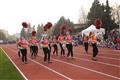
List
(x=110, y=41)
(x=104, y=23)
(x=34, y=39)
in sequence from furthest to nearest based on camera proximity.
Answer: (x=104, y=23)
(x=110, y=41)
(x=34, y=39)

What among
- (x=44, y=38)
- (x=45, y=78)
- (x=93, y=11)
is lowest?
(x=45, y=78)

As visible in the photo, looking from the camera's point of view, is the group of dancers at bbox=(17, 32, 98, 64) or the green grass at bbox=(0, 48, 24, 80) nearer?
the green grass at bbox=(0, 48, 24, 80)

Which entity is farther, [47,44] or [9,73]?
[47,44]

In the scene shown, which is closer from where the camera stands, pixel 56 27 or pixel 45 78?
pixel 45 78

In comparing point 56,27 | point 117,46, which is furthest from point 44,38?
point 56,27

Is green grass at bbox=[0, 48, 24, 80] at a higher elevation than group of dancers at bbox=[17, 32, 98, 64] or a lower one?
lower

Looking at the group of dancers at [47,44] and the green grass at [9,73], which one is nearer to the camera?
the green grass at [9,73]

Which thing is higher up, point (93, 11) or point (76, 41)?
point (93, 11)

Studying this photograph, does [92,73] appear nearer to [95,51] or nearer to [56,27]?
[95,51]

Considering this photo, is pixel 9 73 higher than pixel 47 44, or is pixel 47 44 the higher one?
pixel 47 44

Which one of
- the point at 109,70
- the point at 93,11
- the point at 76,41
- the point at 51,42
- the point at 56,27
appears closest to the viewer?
the point at 109,70

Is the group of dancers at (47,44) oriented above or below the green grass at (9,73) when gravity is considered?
above

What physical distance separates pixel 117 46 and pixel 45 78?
719 inches

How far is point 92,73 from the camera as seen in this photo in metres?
16.5
